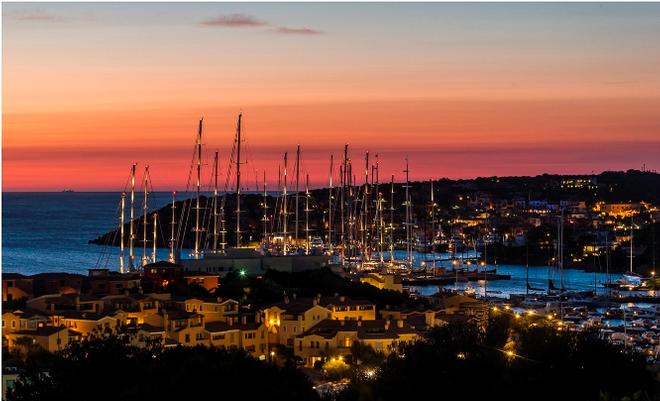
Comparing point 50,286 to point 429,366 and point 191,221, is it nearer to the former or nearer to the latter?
point 429,366

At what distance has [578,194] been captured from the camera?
7969 centimetres

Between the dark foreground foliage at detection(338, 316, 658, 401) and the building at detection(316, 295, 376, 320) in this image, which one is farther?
the building at detection(316, 295, 376, 320)

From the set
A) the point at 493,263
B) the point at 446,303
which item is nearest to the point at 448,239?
the point at 493,263

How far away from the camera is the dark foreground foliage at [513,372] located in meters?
12.2

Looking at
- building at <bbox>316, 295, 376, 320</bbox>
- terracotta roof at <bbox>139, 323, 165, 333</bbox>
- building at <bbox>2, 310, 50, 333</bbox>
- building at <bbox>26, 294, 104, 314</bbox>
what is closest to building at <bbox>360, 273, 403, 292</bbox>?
building at <bbox>316, 295, 376, 320</bbox>

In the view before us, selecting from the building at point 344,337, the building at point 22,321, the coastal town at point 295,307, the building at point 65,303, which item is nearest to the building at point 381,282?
the coastal town at point 295,307

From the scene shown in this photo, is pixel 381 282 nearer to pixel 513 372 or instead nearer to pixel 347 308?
pixel 347 308

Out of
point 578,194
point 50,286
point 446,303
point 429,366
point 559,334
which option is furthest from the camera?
point 578,194

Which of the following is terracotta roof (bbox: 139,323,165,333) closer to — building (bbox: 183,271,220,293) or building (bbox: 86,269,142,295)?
building (bbox: 86,269,142,295)

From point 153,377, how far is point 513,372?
3.71 m

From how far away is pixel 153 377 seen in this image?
11102mm

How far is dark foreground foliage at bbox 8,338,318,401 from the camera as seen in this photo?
10688 millimetres

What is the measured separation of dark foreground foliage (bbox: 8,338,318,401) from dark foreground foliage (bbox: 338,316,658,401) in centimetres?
109

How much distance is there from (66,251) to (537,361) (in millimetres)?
39055
